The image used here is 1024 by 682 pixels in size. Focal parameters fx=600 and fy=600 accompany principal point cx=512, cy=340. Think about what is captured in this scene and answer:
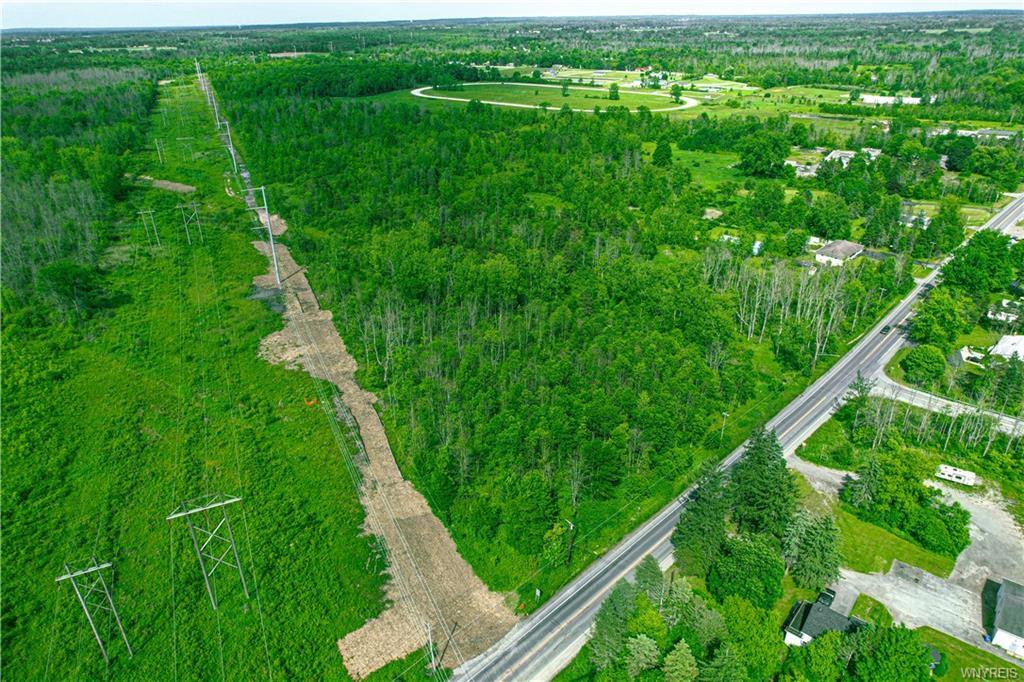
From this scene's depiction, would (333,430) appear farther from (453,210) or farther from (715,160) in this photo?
(715,160)

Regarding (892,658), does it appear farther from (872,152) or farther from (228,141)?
(228,141)

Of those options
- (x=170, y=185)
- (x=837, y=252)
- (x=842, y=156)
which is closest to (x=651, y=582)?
(x=837, y=252)

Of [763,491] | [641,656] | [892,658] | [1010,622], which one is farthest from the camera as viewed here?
[763,491]

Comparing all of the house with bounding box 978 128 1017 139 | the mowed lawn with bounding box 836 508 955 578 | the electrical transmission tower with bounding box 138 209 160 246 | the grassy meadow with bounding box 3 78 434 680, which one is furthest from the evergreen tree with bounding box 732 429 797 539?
the house with bounding box 978 128 1017 139

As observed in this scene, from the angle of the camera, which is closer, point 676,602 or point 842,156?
point 676,602

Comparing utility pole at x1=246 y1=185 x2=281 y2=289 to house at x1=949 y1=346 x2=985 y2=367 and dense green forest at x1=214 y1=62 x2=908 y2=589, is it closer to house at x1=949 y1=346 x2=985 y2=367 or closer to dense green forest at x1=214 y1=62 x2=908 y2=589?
dense green forest at x1=214 y1=62 x2=908 y2=589

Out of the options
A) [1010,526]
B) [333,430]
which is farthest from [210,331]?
[1010,526]

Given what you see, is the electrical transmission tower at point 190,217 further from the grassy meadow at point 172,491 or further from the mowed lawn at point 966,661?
the mowed lawn at point 966,661
